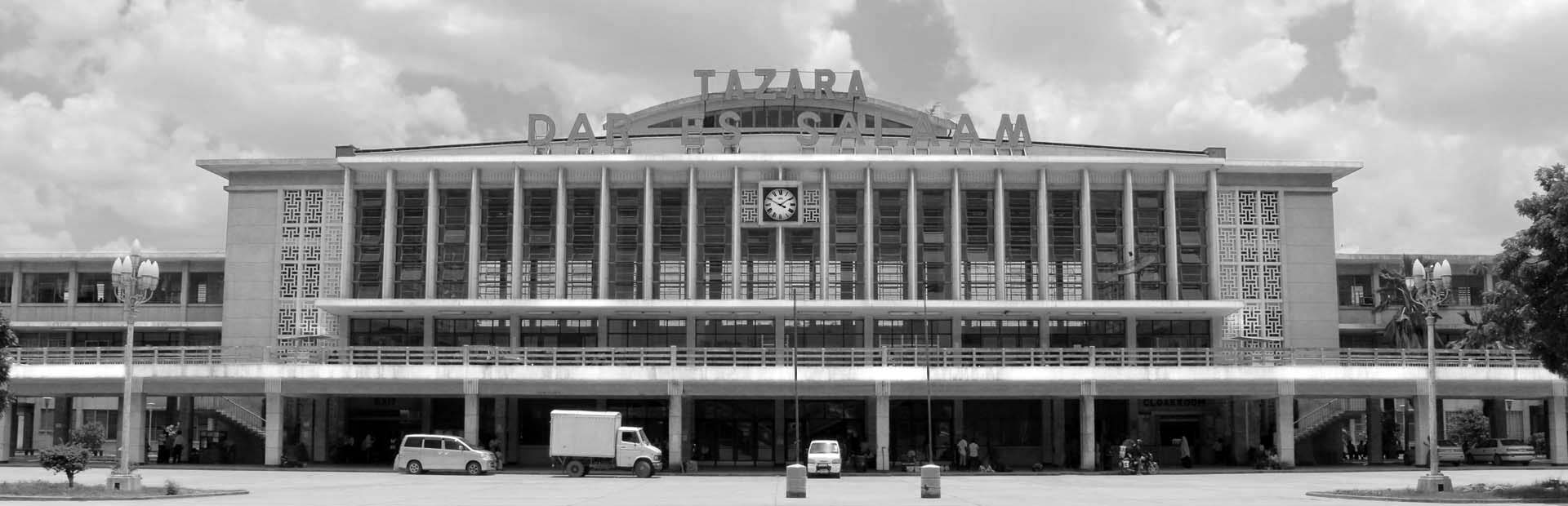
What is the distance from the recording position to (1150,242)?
7575cm

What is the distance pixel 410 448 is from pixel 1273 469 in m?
39.1

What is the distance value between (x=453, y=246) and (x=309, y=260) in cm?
819

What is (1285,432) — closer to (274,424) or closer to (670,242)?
(670,242)

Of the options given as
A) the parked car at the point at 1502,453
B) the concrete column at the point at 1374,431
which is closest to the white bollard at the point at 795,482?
the concrete column at the point at 1374,431

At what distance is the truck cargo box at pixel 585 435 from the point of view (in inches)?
2331

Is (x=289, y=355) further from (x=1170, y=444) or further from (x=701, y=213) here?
(x=1170, y=444)

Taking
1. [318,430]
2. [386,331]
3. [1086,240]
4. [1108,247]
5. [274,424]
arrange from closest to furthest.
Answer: [274,424], [318,430], [1086,240], [1108,247], [386,331]

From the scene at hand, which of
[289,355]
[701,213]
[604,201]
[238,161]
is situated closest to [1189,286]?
[701,213]

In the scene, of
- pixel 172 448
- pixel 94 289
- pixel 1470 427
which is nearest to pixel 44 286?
pixel 94 289

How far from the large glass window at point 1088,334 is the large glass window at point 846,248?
35.2ft

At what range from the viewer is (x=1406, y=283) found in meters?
85.8

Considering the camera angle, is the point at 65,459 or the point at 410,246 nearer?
the point at 65,459

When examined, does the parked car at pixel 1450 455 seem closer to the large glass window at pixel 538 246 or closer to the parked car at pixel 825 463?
the parked car at pixel 825 463

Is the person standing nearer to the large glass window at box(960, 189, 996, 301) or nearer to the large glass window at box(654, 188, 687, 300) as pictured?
the large glass window at box(960, 189, 996, 301)
